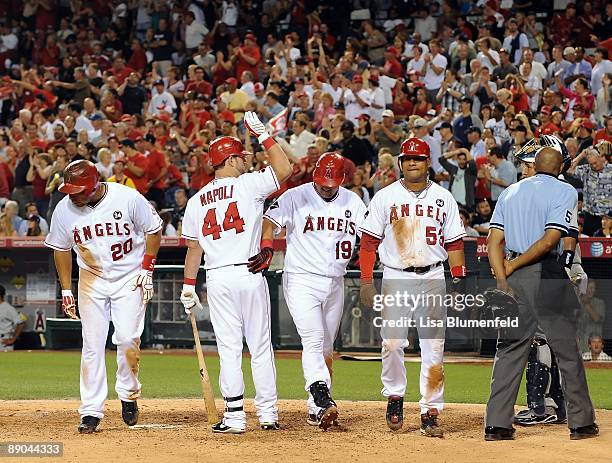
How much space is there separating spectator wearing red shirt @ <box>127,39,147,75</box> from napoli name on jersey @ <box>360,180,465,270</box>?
16.4m

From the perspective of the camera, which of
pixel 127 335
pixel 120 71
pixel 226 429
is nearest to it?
pixel 226 429

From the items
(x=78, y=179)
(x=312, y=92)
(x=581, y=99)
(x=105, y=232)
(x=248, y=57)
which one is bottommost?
(x=105, y=232)

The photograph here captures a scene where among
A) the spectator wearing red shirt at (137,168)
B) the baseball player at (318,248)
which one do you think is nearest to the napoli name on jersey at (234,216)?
the baseball player at (318,248)

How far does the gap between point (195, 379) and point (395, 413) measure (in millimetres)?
4702

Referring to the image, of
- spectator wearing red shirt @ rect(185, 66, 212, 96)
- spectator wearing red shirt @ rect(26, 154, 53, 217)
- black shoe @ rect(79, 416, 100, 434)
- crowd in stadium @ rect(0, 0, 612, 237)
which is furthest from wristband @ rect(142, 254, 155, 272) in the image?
spectator wearing red shirt @ rect(185, 66, 212, 96)

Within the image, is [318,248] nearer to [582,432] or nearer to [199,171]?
[582,432]

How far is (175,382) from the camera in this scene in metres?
12.6

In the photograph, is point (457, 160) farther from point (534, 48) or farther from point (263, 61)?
point (263, 61)

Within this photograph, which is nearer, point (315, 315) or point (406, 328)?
point (406, 328)

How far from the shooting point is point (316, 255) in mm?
9094

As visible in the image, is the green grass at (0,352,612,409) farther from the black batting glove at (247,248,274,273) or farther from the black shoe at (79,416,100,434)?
the black batting glove at (247,248,274,273)

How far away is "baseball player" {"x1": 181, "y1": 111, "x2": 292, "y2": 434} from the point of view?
28.1 ft

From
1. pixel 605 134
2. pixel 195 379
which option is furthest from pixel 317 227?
pixel 605 134

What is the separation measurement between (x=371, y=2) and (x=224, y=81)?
144 inches
